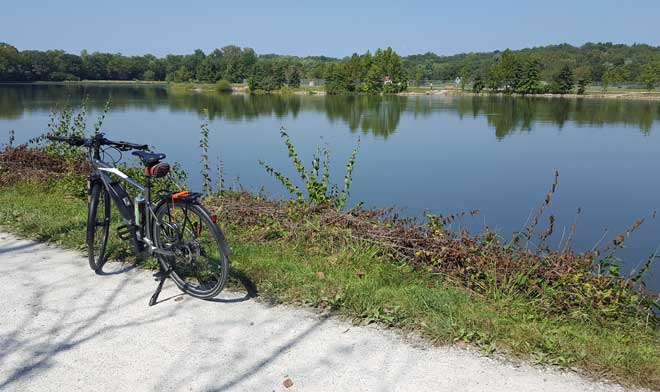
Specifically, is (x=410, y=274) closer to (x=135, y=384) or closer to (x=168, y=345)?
(x=168, y=345)

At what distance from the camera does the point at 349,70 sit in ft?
289

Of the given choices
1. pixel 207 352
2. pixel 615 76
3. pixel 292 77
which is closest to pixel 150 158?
pixel 207 352

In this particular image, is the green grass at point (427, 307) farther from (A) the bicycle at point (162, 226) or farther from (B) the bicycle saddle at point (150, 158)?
(B) the bicycle saddle at point (150, 158)

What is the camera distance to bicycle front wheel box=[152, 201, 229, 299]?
3.64 metres

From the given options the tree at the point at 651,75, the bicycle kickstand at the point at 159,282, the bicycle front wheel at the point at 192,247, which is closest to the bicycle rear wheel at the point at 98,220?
the bicycle kickstand at the point at 159,282

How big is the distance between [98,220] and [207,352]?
80.4 inches

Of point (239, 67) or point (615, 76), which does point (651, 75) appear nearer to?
point (615, 76)

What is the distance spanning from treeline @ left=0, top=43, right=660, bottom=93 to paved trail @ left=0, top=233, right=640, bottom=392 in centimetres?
8109

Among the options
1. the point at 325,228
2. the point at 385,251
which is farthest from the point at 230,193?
the point at 385,251

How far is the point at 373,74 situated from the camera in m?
87.3

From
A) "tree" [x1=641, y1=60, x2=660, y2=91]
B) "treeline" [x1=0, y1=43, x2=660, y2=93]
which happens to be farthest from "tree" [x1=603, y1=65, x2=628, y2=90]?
"tree" [x1=641, y1=60, x2=660, y2=91]

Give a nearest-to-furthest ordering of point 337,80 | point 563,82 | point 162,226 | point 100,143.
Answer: point 162,226
point 100,143
point 563,82
point 337,80

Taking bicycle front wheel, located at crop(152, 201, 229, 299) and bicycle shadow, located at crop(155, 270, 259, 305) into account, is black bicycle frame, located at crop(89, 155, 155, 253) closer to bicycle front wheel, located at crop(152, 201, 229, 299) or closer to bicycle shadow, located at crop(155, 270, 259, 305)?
bicycle front wheel, located at crop(152, 201, 229, 299)

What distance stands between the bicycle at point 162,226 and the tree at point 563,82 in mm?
82808
